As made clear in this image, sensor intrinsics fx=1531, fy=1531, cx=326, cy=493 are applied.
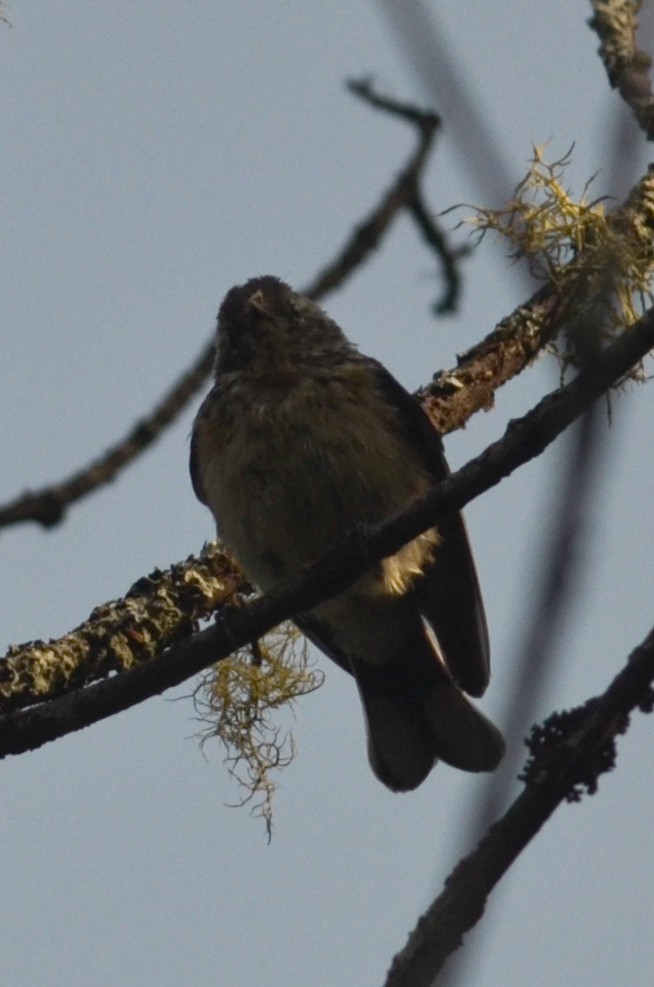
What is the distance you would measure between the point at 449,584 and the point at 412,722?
72 cm

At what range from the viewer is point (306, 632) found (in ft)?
19.8

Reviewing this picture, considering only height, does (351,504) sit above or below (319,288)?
above

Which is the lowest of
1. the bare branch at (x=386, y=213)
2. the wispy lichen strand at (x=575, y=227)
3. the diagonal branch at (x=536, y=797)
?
the diagonal branch at (x=536, y=797)

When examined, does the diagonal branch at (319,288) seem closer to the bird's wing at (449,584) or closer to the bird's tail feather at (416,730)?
the bird's wing at (449,584)

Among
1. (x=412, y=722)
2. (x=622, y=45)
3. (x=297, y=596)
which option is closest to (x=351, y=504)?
(x=297, y=596)

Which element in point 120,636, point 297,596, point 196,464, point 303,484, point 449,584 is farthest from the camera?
point 196,464

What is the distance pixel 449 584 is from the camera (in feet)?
19.2

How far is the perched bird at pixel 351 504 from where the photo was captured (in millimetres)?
5391

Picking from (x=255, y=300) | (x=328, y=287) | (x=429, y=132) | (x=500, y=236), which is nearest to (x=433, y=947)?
(x=328, y=287)

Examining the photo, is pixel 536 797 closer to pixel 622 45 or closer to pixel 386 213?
pixel 386 213

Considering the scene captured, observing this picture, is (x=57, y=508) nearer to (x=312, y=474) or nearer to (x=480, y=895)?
(x=480, y=895)

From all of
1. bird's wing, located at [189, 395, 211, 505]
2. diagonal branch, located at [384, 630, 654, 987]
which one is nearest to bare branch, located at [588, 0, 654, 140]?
bird's wing, located at [189, 395, 211, 505]

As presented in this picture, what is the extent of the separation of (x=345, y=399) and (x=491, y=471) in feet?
6.30

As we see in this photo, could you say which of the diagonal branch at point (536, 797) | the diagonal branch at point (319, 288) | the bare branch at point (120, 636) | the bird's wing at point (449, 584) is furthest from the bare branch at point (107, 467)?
the bird's wing at point (449, 584)
